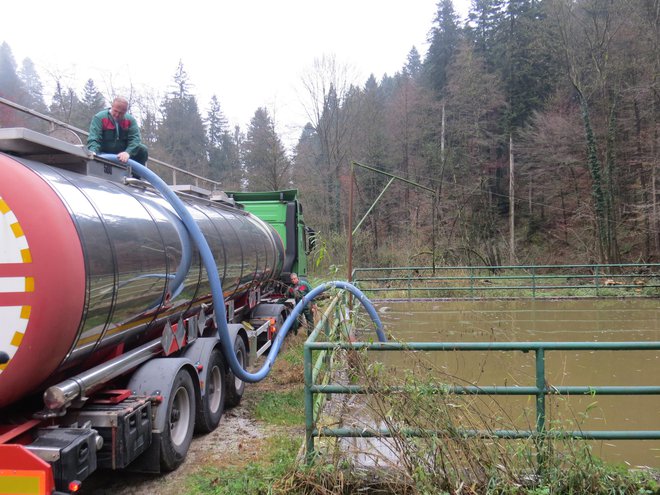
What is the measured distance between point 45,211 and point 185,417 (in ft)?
8.10

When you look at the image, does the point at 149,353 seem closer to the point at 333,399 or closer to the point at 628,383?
the point at 333,399

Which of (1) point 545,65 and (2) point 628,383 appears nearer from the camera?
(2) point 628,383

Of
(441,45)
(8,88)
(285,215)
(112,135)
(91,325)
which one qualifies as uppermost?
(441,45)

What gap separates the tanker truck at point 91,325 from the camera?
2.85 m

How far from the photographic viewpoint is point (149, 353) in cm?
441

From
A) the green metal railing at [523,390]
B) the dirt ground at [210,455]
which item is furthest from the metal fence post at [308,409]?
the dirt ground at [210,455]

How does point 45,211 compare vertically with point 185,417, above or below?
above

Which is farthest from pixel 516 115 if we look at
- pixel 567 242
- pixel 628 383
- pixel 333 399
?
pixel 333 399

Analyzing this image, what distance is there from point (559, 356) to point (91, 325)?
745cm

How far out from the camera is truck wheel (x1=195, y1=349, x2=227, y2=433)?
4.89 meters

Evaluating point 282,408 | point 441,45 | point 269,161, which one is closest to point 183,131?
point 269,161

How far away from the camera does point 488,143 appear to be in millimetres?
34969

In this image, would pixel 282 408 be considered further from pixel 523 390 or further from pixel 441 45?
pixel 441 45

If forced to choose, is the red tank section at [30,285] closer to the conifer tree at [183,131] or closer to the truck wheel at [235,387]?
the truck wheel at [235,387]
